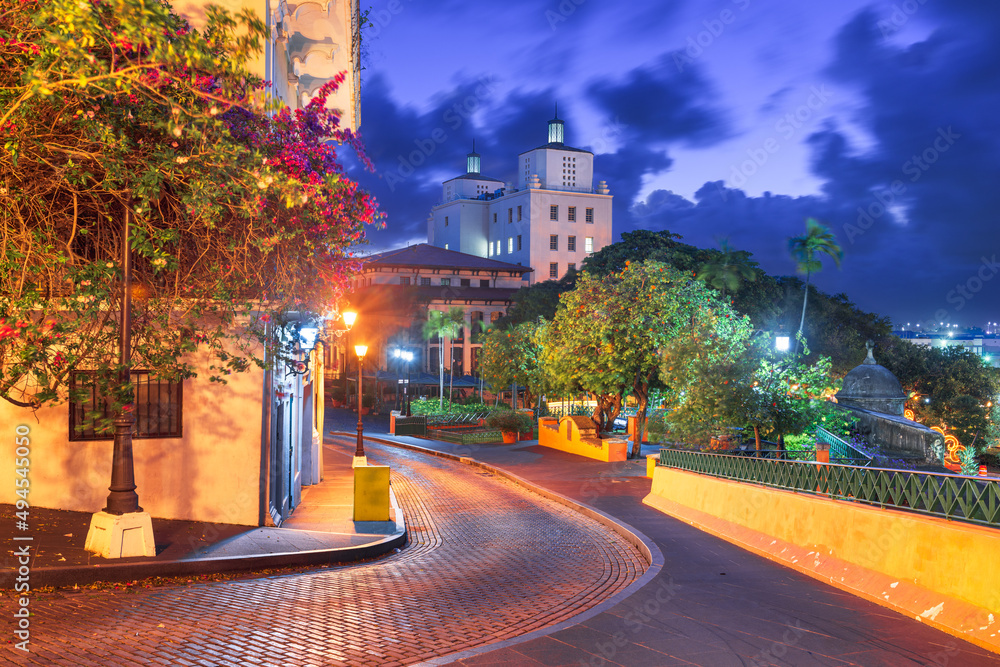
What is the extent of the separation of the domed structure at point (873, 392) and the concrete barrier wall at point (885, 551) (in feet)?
51.7

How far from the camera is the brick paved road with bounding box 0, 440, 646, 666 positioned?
270 inches

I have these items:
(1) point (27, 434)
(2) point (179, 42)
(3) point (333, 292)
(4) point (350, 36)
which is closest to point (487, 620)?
(3) point (333, 292)

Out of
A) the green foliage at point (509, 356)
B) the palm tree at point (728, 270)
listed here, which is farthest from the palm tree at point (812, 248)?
the green foliage at point (509, 356)

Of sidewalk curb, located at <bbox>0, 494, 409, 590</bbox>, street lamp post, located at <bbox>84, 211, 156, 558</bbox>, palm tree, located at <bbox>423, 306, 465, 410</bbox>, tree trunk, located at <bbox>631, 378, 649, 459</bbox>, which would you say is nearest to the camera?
sidewalk curb, located at <bbox>0, 494, 409, 590</bbox>

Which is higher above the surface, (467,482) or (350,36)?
(350,36)

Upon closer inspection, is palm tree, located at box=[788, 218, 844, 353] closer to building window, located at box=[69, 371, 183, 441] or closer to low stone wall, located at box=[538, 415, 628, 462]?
low stone wall, located at box=[538, 415, 628, 462]

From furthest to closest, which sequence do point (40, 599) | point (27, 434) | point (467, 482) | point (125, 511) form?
point (467, 482)
point (27, 434)
point (125, 511)
point (40, 599)

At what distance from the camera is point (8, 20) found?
848 centimetres

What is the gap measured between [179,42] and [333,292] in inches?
186

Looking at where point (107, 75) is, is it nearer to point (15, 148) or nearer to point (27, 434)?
point (15, 148)

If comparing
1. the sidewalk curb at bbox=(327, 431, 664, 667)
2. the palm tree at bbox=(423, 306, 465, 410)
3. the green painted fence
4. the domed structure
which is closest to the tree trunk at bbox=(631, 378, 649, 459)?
the sidewalk curb at bbox=(327, 431, 664, 667)

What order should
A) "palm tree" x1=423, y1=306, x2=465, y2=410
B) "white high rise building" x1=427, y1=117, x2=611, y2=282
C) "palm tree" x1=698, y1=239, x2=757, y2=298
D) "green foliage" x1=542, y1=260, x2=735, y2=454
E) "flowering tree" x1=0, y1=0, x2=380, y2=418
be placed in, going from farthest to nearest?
"white high rise building" x1=427, y1=117, x2=611, y2=282, "palm tree" x1=423, y1=306, x2=465, y2=410, "palm tree" x1=698, y1=239, x2=757, y2=298, "green foliage" x1=542, y1=260, x2=735, y2=454, "flowering tree" x1=0, y1=0, x2=380, y2=418

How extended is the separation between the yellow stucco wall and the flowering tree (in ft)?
2.06

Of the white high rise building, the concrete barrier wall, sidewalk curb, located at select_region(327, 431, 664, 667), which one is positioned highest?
the white high rise building
